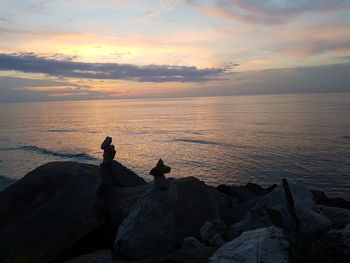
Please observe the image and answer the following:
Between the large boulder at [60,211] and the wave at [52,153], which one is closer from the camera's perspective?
the large boulder at [60,211]

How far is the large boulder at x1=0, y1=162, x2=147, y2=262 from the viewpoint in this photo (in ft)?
35.0

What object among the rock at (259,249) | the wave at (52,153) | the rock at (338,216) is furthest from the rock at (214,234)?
the wave at (52,153)

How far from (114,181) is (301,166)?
2770cm

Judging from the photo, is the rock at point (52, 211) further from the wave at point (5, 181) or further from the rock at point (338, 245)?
the wave at point (5, 181)

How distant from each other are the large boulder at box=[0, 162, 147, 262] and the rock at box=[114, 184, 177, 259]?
2.46 meters

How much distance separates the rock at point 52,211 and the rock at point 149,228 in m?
2.57

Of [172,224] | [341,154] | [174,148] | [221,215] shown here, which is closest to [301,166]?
[341,154]

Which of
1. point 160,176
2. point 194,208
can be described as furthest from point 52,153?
point 160,176

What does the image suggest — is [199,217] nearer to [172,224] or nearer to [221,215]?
[221,215]

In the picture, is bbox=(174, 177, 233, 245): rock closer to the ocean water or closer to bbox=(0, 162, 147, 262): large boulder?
bbox=(0, 162, 147, 262): large boulder

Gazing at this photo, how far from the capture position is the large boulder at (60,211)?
35.0 feet

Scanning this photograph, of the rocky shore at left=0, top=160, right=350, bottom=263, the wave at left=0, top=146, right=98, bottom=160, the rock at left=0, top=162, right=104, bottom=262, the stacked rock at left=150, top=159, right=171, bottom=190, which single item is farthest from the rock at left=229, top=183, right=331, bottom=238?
the wave at left=0, top=146, right=98, bottom=160

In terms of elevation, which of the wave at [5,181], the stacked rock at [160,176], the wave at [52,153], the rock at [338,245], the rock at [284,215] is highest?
the stacked rock at [160,176]

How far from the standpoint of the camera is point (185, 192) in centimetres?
1305
